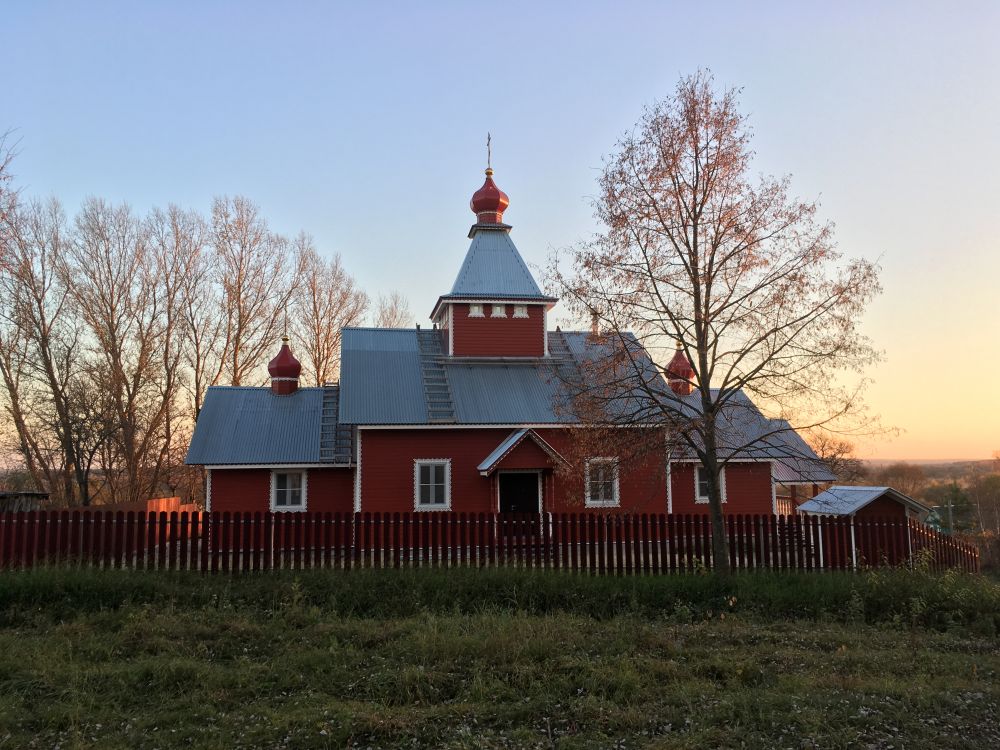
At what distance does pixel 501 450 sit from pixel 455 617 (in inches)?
392

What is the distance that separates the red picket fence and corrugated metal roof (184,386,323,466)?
7462 millimetres

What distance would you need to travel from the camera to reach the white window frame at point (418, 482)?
1962 cm

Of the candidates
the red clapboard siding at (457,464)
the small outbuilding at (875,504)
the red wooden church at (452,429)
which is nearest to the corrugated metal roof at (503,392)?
the red wooden church at (452,429)

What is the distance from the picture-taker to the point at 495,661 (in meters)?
7.65

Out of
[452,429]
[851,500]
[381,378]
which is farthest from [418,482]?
[851,500]

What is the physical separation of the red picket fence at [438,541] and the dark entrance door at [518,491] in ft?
22.3

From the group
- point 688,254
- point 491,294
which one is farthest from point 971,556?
point 491,294

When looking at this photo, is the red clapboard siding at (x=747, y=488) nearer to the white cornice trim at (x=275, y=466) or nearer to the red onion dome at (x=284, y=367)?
the white cornice trim at (x=275, y=466)

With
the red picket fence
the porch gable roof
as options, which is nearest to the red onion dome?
the porch gable roof

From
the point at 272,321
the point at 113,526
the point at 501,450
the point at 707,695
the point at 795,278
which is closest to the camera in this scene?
the point at 707,695

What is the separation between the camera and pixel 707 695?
6.77 metres

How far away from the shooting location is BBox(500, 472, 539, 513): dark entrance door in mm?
20359

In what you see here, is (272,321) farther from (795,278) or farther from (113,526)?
(795,278)

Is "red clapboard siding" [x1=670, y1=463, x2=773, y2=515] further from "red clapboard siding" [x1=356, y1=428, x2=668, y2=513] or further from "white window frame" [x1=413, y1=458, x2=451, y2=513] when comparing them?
"white window frame" [x1=413, y1=458, x2=451, y2=513]
